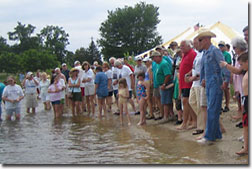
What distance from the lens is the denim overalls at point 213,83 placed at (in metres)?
6.14

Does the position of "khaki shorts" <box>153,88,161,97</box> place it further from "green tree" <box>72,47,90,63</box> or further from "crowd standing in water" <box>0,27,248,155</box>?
"green tree" <box>72,47,90,63</box>

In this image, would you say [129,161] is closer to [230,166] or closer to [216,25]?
[230,166]

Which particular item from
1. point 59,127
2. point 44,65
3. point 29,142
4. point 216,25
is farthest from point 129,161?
point 44,65

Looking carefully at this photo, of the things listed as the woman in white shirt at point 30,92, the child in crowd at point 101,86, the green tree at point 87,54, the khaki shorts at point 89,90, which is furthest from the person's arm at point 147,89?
the green tree at point 87,54

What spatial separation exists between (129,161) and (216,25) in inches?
496

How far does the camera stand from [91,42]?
36.0m

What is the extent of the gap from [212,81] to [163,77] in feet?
10.2

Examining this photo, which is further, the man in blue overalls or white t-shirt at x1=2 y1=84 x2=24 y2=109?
white t-shirt at x1=2 y1=84 x2=24 y2=109

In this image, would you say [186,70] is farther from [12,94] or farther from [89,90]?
[12,94]

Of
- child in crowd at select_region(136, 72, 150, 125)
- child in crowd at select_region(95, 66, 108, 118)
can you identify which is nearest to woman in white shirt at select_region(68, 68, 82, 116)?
child in crowd at select_region(95, 66, 108, 118)

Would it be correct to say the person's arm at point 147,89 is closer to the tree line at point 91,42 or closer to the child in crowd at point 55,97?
the tree line at point 91,42

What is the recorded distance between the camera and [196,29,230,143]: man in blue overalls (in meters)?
6.13

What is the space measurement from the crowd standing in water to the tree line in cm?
167

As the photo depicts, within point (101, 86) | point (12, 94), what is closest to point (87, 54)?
point (12, 94)
